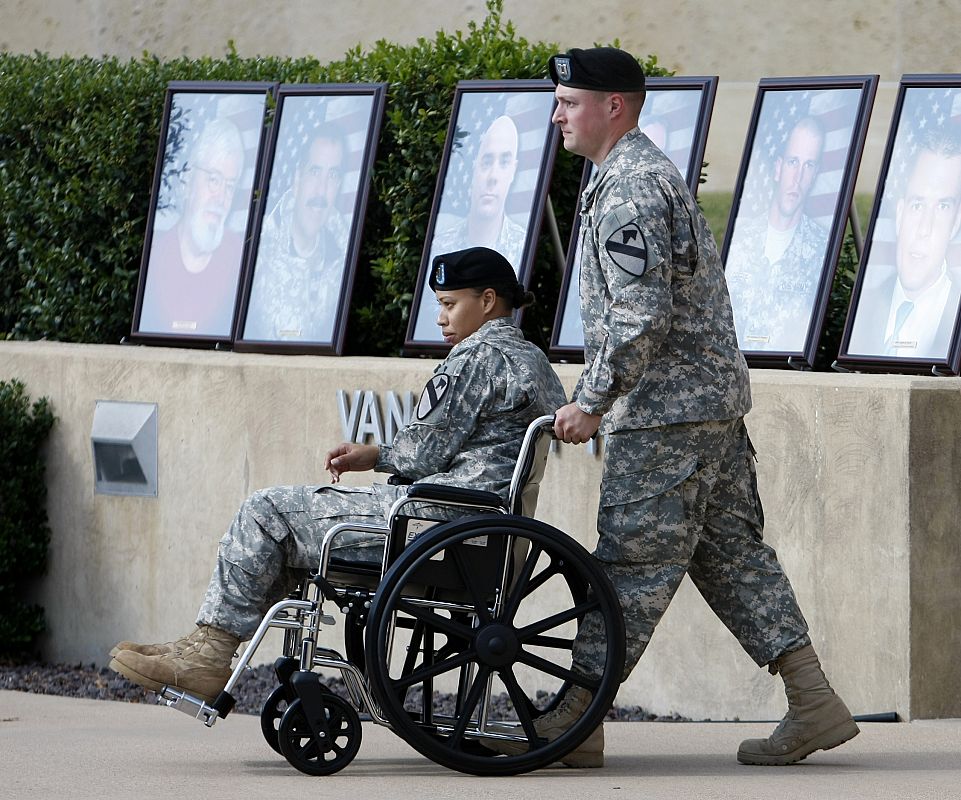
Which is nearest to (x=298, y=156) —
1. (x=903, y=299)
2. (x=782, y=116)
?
(x=782, y=116)

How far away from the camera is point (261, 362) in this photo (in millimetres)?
7230

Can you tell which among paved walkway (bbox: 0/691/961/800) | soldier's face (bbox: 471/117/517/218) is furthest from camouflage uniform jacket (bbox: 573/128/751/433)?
soldier's face (bbox: 471/117/517/218)

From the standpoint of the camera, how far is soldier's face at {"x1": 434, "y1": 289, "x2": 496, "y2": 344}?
4.77 metres

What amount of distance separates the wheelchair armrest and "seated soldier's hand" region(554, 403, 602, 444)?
0.26 metres

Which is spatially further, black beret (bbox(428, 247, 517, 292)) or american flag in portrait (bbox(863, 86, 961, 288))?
american flag in portrait (bbox(863, 86, 961, 288))

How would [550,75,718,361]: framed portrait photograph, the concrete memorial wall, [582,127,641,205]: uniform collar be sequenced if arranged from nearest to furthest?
[582,127,641,205]: uniform collar → the concrete memorial wall → [550,75,718,361]: framed portrait photograph

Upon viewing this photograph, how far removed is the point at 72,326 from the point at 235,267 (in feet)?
3.54

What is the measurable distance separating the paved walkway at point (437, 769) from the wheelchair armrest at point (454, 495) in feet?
2.27

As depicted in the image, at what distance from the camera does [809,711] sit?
15.2 ft

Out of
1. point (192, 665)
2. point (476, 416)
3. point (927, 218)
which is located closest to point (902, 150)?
point (927, 218)

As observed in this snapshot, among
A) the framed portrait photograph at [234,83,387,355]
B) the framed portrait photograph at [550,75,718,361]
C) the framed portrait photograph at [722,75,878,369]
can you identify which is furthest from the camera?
the framed portrait photograph at [234,83,387,355]

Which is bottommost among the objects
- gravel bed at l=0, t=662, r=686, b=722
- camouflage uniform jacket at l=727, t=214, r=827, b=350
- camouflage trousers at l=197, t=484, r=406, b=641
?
gravel bed at l=0, t=662, r=686, b=722

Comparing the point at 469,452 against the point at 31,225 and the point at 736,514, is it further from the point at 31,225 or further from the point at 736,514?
the point at 31,225

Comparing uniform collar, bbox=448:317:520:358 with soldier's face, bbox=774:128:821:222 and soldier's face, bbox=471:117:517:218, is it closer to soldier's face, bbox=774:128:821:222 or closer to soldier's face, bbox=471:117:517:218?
soldier's face, bbox=774:128:821:222
